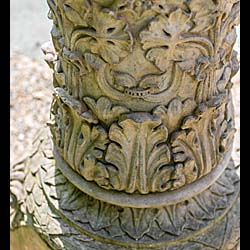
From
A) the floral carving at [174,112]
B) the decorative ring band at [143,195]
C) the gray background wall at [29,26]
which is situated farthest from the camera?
the gray background wall at [29,26]

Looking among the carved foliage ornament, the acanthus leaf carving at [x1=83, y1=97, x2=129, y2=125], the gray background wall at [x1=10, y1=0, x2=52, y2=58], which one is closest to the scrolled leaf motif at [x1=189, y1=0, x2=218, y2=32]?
the carved foliage ornament

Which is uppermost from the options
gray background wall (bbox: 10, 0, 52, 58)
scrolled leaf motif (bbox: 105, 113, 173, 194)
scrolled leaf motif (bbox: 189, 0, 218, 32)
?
gray background wall (bbox: 10, 0, 52, 58)

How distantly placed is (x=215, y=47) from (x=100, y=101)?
0.96 ft

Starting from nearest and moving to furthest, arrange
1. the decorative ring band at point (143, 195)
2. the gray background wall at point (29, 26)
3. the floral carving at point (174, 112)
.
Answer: the floral carving at point (174, 112)
the decorative ring band at point (143, 195)
the gray background wall at point (29, 26)

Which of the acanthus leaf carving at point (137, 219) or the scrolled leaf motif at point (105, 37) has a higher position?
the scrolled leaf motif at point (105, 37)

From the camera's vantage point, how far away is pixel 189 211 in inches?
79.3

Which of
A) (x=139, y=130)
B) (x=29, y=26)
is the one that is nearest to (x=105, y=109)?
(x=139, y=130)

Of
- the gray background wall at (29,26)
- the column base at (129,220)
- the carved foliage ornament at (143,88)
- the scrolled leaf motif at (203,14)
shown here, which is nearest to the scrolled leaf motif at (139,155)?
the carved foliage ornament at (143,88)

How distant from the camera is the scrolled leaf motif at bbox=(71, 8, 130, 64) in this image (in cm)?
168

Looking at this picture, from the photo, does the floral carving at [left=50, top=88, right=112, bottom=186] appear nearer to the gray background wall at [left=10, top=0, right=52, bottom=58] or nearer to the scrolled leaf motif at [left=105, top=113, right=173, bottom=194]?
the scrolled leaf motif at [left=105, top=113, right=173, bottom=194]

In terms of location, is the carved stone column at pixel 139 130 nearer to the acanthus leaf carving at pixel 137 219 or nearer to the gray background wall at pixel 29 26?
A: the acanthus leaf carving at pixel 137 219

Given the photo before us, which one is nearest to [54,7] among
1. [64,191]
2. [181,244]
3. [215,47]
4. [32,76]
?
[215,47]

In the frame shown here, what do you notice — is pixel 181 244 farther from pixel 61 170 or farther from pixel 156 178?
pixel 61 170

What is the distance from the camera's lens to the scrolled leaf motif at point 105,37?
5.51ft
